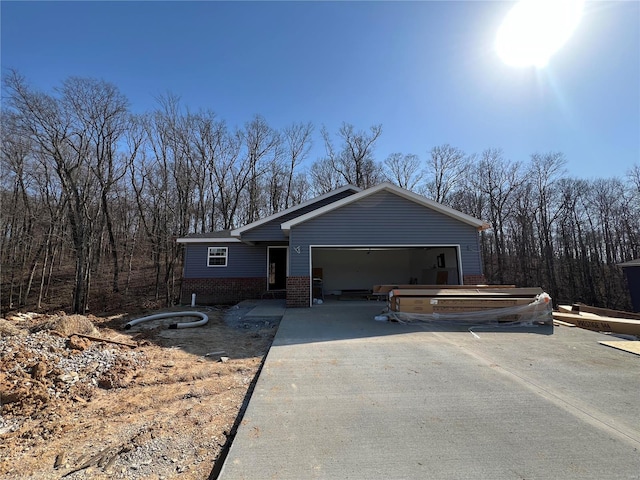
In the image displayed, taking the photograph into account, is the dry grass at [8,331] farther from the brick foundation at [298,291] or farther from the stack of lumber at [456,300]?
the stack of lumber at [456,300]

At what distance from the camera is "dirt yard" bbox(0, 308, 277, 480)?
234cm

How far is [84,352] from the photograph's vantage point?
5.04 metres

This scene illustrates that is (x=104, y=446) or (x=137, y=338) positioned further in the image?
(x=137, y=338)

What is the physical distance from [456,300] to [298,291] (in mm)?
4996

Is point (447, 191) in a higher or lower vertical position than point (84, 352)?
higher

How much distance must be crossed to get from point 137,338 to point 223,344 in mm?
2220

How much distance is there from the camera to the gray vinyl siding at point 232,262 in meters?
13.7

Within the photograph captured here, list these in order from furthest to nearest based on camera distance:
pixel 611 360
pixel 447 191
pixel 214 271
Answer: pixel 447 191
pixel 214 271
pixel 611 360

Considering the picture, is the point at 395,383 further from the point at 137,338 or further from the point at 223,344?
the point at 137,338

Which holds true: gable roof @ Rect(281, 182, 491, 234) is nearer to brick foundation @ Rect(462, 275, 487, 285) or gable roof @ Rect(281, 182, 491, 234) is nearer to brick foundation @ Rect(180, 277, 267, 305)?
brick foundation @ Rect(462, 275, 487, 285)

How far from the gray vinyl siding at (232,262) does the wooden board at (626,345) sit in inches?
458

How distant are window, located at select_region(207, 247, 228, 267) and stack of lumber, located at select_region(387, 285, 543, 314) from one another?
29.0ft

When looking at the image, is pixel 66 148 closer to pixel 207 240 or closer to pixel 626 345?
pixel 207 240

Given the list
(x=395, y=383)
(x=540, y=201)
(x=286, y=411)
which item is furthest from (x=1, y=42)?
(x=540, y=201)
